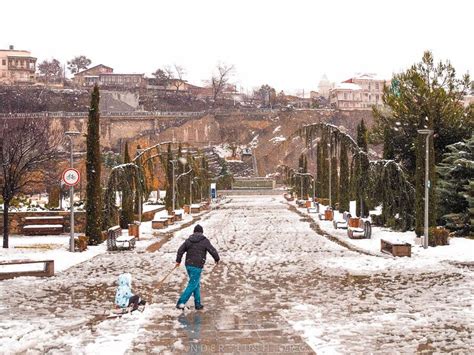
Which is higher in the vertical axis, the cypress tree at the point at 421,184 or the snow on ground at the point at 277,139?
the snow on ground at the point at 277,139

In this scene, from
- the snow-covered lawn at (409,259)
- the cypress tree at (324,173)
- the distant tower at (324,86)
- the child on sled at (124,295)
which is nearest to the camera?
the child on sled at (124,295)

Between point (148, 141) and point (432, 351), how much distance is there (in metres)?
105

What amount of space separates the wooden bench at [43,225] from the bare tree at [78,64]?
5292 inches

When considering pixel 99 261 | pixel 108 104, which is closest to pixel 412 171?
pixel 99 261

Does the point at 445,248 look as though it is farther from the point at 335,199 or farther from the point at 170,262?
the point at 335,199

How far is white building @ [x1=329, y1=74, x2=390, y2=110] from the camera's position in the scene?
14050cm

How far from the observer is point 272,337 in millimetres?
8328

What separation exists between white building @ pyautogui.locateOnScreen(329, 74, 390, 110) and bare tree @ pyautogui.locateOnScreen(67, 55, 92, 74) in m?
64.2

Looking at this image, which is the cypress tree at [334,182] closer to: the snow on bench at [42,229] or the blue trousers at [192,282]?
the snow on bench at [42,229]

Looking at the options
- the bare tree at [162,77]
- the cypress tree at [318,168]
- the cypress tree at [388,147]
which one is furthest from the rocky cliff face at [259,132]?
the cypress tree at [388,147]

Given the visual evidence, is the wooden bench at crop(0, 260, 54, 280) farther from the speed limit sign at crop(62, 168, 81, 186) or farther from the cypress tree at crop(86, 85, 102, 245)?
the cypress tree at crop(86, 85, 102, 245)

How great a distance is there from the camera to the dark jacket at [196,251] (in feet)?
33.0

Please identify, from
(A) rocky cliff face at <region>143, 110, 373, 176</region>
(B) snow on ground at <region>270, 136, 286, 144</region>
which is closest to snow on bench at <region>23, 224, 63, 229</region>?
(A) rocky cliff face at <region>143, 110, 373, 176</region>

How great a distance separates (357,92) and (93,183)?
127m
